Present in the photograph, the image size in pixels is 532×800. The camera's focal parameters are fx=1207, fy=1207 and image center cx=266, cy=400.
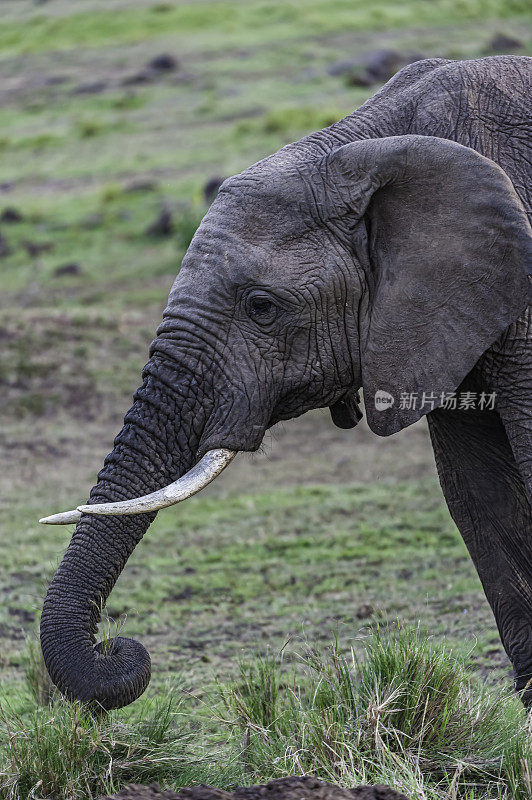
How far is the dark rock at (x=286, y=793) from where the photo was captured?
3.55m

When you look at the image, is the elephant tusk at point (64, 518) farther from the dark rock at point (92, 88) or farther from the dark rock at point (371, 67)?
the dark rock at point (92, 88)

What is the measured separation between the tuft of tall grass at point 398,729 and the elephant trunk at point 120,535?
0.60m

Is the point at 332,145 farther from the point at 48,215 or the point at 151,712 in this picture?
the point at 48,215

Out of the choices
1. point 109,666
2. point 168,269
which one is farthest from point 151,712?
point 168,269

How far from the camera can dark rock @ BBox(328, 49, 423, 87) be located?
2819cm

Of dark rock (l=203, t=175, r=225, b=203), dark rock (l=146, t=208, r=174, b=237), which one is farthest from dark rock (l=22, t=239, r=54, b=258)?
dark rock (l=203, t=175, r=225, b=203)

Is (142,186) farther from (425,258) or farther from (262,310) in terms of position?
(425,258)

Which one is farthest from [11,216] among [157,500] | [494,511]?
[157,500]

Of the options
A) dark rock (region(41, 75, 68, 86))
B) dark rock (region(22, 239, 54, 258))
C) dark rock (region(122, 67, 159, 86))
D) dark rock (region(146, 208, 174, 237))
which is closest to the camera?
dark rock (region(146, 208, 174, 237))

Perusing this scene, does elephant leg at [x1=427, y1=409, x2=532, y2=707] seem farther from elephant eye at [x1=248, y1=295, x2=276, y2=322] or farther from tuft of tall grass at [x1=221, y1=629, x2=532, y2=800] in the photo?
elephant eye at [x1=248, y1=295, x2=276, y2=322]

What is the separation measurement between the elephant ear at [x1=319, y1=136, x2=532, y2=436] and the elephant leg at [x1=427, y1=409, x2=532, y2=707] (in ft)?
2.13

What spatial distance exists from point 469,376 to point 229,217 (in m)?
1.07

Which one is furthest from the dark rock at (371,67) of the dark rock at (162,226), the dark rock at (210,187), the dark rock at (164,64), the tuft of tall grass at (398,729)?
the tuft of tall grass at (398,729)

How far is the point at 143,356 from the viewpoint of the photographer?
13.9 m
